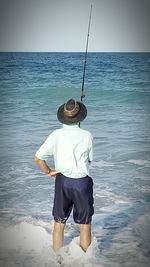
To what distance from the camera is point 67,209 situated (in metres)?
3.17

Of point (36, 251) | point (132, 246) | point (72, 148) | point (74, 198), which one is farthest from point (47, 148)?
point (132, 246)

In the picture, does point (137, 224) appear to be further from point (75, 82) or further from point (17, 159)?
point (75, 82)

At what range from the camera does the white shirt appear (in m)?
3.01

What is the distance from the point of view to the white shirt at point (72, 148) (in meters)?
3.01

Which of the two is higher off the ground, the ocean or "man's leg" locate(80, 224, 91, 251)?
"man's leg" locate(80, 224, 91, 251)

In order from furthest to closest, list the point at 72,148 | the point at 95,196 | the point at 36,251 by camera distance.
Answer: the point at 95,196
the point at 36,251
the point at 72,148

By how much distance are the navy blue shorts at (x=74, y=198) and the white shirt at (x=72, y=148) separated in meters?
0.05

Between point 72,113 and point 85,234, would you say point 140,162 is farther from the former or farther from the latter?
point 72,113

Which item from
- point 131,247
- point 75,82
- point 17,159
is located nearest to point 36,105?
point 17,159

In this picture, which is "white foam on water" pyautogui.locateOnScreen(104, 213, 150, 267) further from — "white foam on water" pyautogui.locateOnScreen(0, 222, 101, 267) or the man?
the man

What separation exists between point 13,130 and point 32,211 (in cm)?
446

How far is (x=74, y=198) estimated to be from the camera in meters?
3.09

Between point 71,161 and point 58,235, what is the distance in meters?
0.62

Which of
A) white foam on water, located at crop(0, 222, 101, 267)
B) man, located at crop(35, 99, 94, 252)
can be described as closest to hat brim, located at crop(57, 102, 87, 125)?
man, located at crop(35, 99, 94, 252)
